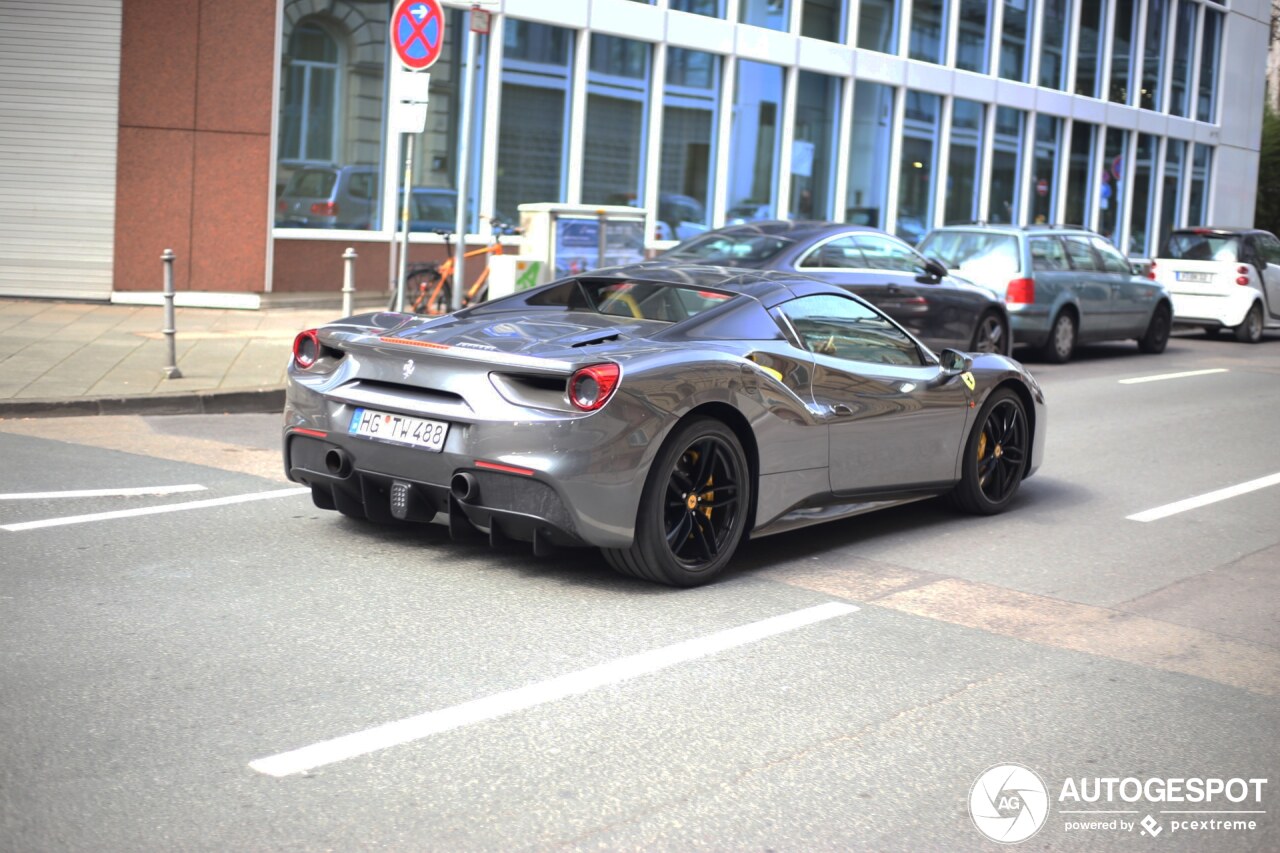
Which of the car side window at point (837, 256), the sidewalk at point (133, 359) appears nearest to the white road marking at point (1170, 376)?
the car side window at point (837, 256)

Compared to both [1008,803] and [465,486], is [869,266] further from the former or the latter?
[1008,803]

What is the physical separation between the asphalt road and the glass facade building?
286 inches

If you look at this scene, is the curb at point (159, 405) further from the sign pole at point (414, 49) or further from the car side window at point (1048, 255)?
the car side window at point (1048, 255)

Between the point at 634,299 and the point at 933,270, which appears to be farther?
the point at 933,270

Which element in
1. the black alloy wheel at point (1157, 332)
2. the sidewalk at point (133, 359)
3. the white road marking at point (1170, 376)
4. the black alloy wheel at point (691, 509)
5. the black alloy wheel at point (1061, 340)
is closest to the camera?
the black alloy wheel at point (691, 509)

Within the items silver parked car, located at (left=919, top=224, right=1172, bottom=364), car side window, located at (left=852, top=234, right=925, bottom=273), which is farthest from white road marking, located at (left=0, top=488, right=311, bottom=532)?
silver parked car, located at (left=919, top=224, right=1172, bottom=364)

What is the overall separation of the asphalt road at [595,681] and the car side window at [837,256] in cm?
578

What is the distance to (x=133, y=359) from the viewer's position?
12.3m

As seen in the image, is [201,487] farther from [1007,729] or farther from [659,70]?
[659,70]

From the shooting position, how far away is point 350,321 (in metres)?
6.88

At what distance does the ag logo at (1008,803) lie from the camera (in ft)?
12.4

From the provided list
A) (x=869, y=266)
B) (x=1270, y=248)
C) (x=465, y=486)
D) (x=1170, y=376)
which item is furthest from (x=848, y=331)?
(x=1270, y=248)

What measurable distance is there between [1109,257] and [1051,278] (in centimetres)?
168

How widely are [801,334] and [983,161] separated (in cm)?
2546
